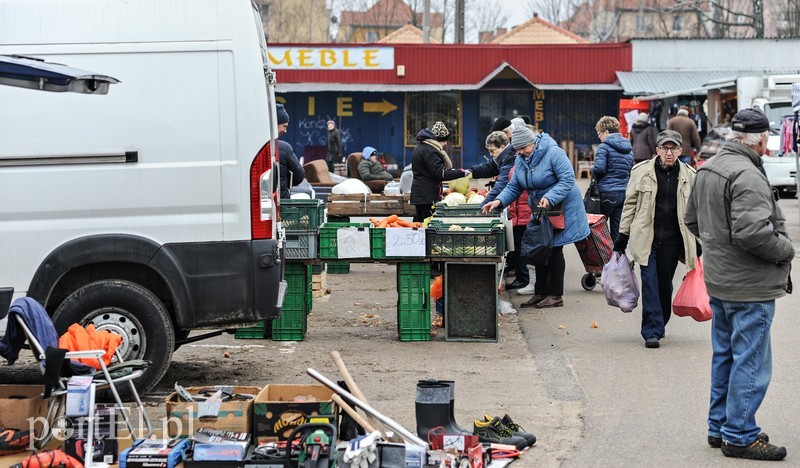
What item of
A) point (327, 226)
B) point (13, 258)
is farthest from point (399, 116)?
point (13, 258)

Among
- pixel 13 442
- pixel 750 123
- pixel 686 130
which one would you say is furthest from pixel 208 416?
pixel 686 130

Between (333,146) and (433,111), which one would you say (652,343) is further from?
(433,111)

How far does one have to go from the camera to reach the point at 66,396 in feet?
21.0

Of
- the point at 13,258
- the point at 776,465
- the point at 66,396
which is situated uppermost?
the point at 13,258

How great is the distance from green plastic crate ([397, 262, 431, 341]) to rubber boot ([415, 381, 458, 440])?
356 centimetres

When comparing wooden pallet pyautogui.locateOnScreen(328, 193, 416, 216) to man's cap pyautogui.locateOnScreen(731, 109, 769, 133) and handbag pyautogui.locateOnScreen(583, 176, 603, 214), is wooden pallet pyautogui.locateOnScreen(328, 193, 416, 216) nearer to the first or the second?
handbag pyautogui.locateOnScreen(583, 176, 603, 214)

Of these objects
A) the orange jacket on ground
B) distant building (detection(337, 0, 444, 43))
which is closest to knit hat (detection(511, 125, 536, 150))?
the orange jacket on ground

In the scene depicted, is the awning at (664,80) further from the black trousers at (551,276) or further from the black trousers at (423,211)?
the black trousers at (551,276)

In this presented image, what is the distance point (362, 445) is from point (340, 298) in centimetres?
740

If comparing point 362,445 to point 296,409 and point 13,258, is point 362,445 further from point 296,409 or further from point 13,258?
point 13,258

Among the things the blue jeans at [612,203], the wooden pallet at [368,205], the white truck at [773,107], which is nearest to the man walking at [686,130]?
the white truck at [773,107]

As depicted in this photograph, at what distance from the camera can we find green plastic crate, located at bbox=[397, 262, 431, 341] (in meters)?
10.2

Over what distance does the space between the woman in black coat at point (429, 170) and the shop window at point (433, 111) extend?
947 inches

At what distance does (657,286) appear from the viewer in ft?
32.1
